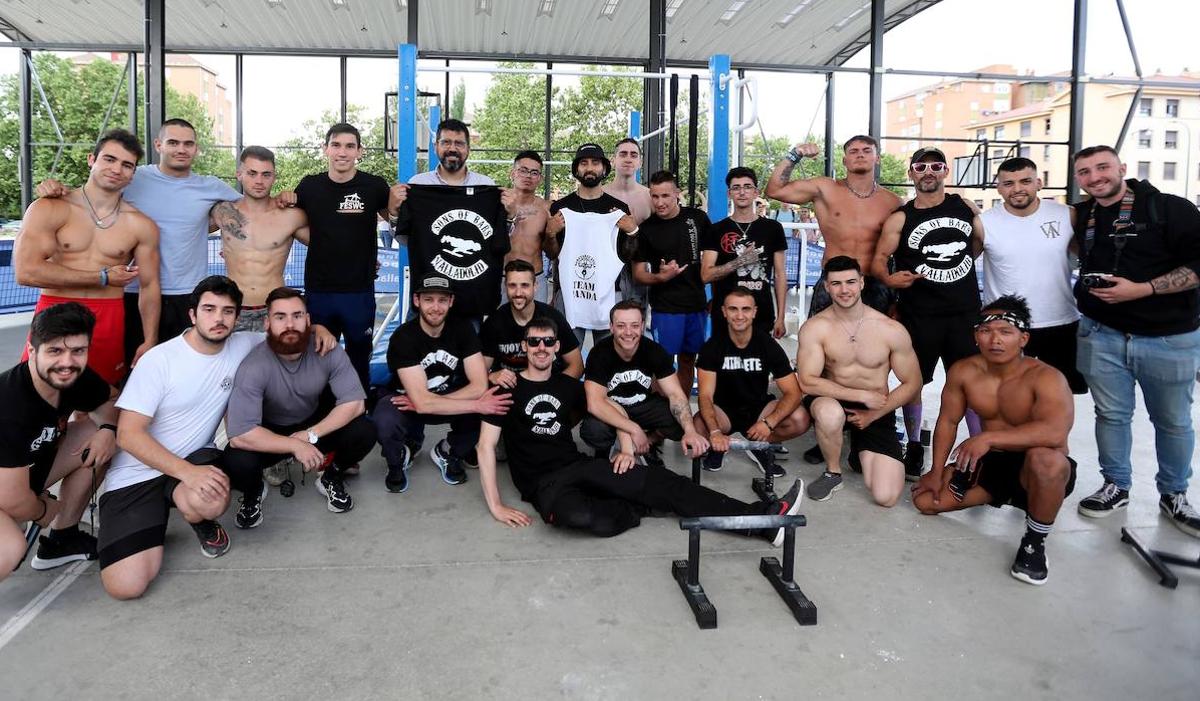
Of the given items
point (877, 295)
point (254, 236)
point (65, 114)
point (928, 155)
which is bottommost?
point (877, 295)

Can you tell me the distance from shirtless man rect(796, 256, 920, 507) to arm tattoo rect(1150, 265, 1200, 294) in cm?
100

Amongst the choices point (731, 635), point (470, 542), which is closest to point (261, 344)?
point (470, 542)

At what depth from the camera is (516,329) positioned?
3965 mm

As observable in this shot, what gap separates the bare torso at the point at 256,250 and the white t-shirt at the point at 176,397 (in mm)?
661

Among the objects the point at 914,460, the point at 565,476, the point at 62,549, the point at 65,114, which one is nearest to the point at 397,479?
the point at 565,476

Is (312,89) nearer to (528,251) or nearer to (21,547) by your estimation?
(528,251)

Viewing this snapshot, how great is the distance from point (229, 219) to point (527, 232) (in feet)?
4.98

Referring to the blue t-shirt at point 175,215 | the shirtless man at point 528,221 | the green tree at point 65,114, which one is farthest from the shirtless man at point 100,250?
the green tree at point 65,114

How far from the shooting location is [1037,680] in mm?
2141

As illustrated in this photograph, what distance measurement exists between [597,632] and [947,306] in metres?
2.52

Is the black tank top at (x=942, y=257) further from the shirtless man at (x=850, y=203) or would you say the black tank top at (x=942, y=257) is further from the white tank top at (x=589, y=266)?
the white tank top at (x=589, y=266)

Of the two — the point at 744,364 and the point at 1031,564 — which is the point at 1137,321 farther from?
the point at 744,364

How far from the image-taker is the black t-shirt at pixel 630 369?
3789 millimetres

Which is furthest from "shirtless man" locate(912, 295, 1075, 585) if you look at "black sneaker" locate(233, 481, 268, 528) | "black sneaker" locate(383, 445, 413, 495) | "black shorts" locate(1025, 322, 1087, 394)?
"black sneaker" locate(233, 481, 268, 528)
